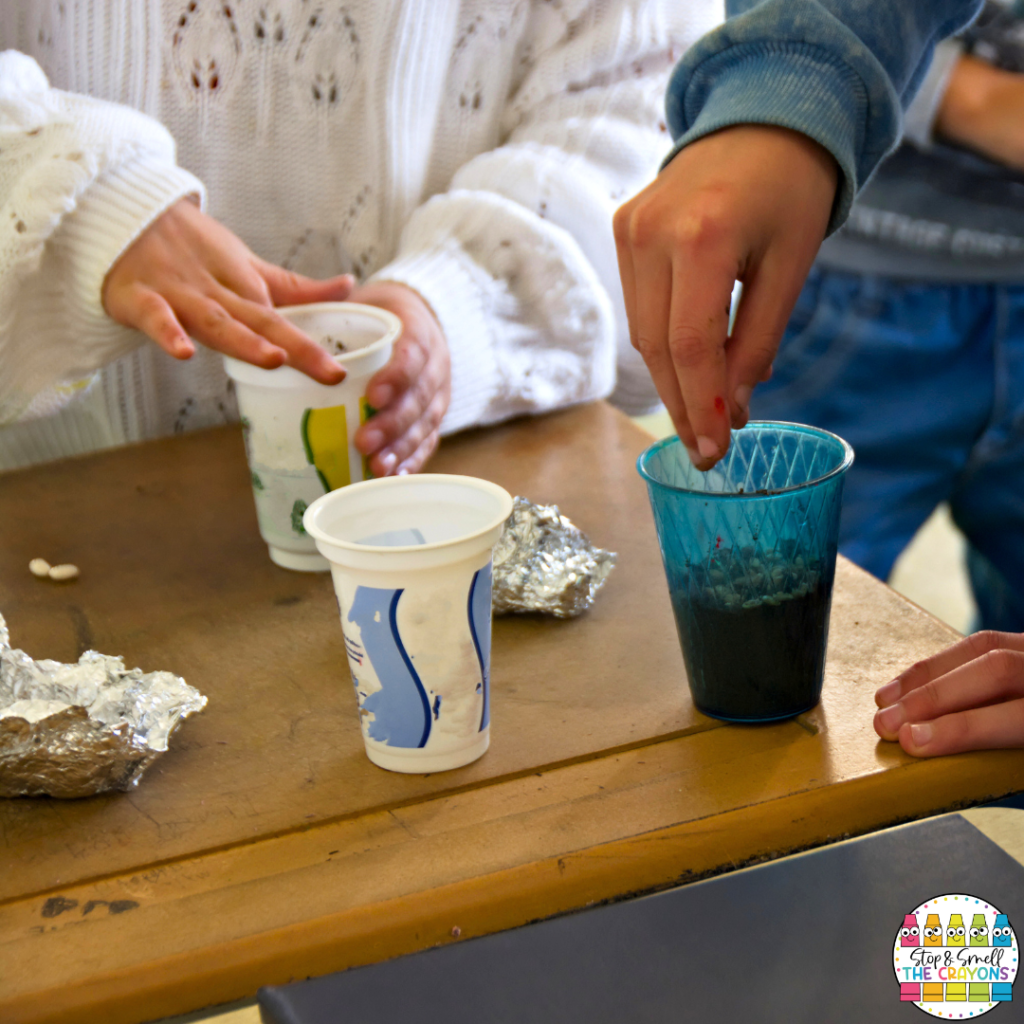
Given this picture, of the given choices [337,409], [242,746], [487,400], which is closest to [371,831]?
[242,746]

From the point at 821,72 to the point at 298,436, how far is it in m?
0.44

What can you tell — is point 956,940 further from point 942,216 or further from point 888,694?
point 942,216

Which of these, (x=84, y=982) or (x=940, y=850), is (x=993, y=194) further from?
(x=84, y=982)

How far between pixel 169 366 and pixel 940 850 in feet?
3.11

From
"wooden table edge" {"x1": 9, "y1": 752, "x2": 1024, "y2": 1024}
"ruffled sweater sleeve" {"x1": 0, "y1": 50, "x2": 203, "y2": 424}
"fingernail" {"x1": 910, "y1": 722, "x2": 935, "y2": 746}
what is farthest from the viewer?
"ruffled sweater sleeve" {"x1": 0, "y1": 50, "x2": 203, "y2": 424}

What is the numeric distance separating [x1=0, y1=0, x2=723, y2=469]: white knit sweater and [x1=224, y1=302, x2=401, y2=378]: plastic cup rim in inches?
6.6

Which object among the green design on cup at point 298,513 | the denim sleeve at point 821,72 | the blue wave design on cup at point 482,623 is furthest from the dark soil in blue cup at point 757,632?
the green design on cup at point 298,513

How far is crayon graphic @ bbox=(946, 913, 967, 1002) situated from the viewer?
624 mm

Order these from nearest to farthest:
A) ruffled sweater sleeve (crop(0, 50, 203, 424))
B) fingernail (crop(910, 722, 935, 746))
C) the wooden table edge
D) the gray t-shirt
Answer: the wooden table edge
fingernail (crop(910, 722, 935, 746))
ruffled sweater sleeve (crop(0, 50, 203, 424))
the gray t-shirt

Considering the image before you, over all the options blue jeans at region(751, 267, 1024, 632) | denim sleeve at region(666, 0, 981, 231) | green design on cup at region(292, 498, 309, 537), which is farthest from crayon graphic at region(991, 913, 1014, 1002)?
blue jeans at region(751, 267, 1024, 632)

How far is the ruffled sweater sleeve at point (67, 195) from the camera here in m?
0.88

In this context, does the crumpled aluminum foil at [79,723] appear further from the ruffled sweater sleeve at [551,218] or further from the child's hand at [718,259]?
the ruffled sweater sleeve at [551,218]

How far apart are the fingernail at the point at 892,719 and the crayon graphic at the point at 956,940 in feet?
0.50
